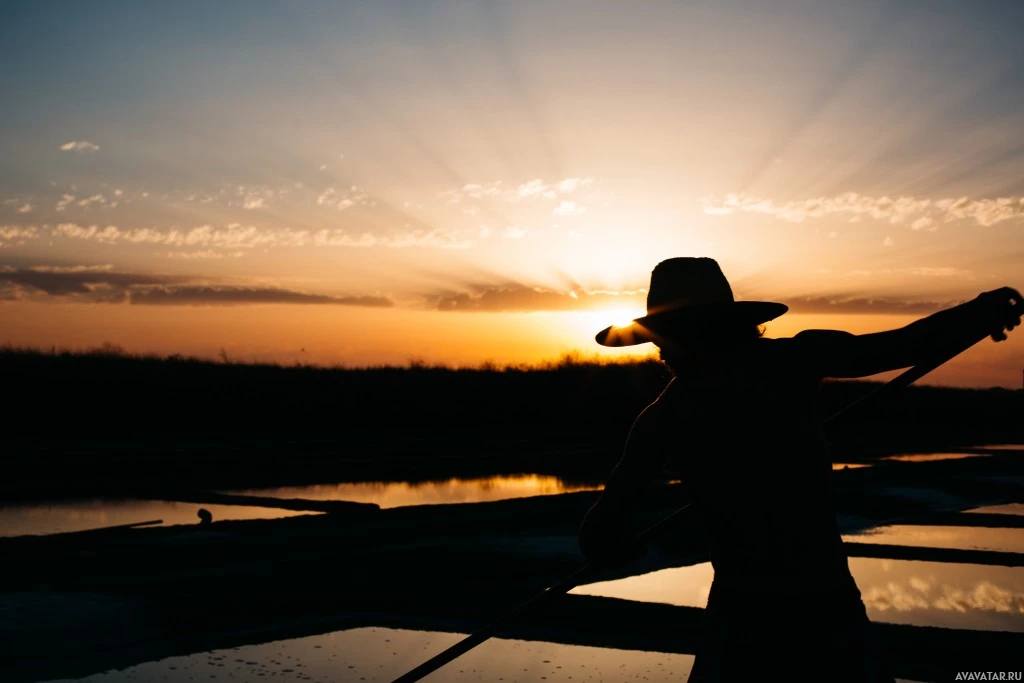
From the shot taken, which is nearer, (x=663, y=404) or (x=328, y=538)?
(x=663, y=404)

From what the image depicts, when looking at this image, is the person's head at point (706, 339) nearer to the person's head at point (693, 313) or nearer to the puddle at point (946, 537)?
the person's head at point (693, 313)

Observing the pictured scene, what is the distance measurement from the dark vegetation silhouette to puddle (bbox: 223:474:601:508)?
0.71m

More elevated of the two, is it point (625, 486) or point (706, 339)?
point (706, 339)

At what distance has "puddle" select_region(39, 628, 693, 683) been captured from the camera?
594 cm

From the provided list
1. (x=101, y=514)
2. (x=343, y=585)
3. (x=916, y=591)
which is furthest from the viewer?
(x=101, y=514)

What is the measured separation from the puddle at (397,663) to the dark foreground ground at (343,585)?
0.19 meters

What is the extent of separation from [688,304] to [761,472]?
51 centimetres

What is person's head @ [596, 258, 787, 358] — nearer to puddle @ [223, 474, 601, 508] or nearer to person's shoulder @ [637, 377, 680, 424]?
person's shoulder @ [637, 377, 680, 424]

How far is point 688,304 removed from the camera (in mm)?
3002

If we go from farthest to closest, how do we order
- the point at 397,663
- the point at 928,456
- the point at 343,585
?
the point at 928,456, the point at 343,585, the point at 397,663

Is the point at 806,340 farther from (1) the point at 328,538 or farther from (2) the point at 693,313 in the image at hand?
(1) the point at 328,538

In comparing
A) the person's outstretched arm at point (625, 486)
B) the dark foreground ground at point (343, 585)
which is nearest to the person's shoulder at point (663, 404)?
the person's outstretched arm at point (625, 486)

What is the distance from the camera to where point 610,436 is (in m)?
28.6

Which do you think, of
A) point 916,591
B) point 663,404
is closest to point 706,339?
point 663,404
